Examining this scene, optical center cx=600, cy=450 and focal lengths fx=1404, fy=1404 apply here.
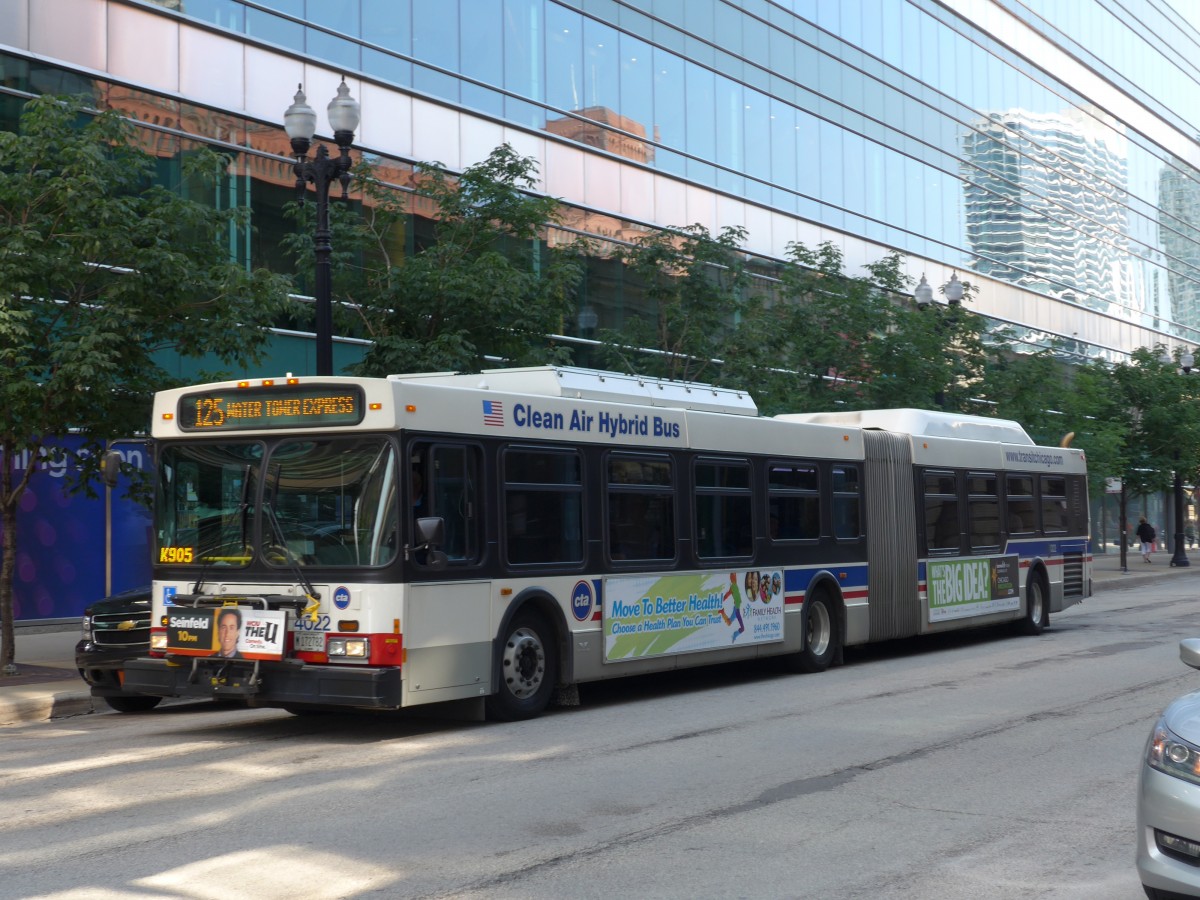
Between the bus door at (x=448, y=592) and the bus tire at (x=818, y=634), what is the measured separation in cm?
580

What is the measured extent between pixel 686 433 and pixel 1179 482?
37.9 meters

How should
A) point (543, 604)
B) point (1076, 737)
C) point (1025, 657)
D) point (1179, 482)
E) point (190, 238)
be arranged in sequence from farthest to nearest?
point (1179, 482) < point (1025, 657) < point (190, 238) < point (543, 604) < point (1076, 737)

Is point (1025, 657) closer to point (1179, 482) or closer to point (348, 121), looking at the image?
point (348, 121)

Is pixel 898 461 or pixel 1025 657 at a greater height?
pixel 898 461

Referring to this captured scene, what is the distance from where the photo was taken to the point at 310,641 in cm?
1120

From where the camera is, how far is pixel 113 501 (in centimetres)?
2345

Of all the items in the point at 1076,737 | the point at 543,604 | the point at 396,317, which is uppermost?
the point at 396,317

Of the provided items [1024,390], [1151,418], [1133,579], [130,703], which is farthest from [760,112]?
[130,703]

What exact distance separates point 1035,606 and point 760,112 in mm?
19501

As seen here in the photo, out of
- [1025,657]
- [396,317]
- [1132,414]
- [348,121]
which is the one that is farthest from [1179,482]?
[348,121]

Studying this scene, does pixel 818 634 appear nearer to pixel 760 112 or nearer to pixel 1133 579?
pixel 760 112

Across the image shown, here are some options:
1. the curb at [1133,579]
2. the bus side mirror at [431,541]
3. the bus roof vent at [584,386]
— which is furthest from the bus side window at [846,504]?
the curb at [1133,579]

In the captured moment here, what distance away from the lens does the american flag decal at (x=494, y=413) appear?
12.1 m

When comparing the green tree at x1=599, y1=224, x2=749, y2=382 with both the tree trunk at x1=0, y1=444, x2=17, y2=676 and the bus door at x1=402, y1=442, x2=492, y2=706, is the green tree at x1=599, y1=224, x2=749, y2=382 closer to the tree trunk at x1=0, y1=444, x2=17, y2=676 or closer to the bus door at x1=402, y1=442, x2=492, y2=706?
the tree trunk at x1=0, y1=444, x2=17, y2=676
